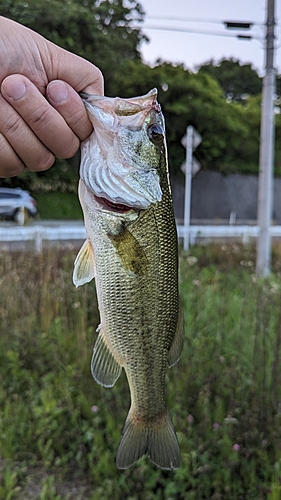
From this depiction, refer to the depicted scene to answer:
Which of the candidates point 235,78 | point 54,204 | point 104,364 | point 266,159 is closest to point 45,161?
point 104,364

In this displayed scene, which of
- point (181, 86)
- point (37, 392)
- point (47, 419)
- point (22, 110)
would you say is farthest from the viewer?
point (181, 86)

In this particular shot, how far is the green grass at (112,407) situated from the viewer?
2.27 m

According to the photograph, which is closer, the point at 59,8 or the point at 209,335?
the point at 209,335

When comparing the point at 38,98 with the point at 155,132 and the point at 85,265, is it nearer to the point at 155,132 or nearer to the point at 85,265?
the point at 155,132

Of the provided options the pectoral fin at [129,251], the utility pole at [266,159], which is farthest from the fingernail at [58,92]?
the utility pole at [266,159]

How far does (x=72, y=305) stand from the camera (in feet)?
11.6

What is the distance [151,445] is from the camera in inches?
54.2

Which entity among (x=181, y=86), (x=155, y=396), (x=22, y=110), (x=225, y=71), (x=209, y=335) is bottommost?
(x=209, y=335)

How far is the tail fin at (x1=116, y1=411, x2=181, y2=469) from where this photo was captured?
4.38 feet

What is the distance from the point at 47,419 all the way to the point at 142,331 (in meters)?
1.40

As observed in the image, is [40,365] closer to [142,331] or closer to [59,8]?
[142,331]

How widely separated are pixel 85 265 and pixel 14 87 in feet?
1.56

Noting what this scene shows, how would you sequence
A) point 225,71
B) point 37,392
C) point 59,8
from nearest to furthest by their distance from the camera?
point 37,392, point 59,8, point 225,71

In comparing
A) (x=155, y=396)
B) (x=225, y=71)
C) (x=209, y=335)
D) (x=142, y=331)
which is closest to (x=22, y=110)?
(x=142, y=331)
